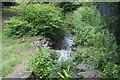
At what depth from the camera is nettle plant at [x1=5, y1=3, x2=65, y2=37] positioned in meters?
6.62

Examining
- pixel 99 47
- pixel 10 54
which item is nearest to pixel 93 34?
pixel 99 47

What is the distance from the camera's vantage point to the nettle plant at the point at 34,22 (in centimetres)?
662

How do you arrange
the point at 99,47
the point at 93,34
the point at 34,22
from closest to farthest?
the point at 99,47 < the point at 93,34 < the point at 34,22

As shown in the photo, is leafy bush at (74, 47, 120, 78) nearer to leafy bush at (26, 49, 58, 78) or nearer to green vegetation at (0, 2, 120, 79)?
green vegetation at (0, 2, 120, 79)

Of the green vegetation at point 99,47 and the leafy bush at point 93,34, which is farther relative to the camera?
the leafy bush at point 93,34

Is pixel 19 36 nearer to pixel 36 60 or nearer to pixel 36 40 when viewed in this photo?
pixel 36 40

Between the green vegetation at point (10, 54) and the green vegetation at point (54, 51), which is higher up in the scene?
the green vegetation at point (54, 51)

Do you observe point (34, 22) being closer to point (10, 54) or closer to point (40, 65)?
point (10, 54)

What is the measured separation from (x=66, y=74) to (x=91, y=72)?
0.56 meters

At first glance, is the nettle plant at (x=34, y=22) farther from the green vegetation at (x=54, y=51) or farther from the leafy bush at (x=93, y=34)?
the leafy bush at (x=93, y=34)

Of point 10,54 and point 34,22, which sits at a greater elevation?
point 34,22

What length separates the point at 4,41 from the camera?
597 cm

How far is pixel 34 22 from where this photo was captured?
6.97 metres

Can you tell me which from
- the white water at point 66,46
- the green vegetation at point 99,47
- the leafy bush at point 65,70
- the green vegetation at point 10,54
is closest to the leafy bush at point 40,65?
the leafy bush at point 65,70
